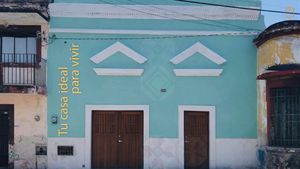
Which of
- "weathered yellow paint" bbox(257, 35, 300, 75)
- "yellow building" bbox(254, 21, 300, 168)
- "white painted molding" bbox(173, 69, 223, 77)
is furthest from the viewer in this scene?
"white painted molding" bbox(173, 69, 223, 77)

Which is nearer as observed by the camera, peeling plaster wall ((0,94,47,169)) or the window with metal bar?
the window with metal bar

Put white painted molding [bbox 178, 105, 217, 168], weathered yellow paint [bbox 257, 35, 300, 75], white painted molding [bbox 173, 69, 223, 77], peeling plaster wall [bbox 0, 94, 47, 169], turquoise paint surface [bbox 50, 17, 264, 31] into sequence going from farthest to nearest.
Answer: turquoise paint surface [bbox 50, 17, 264, 31]
white painted molding [bbox 173, 69, 223, 77]
white painted molding [bbox 178, 105, 217, 168]
peeling plaster wall [bbox 0, 94, 47, 169]
weathered yellow paint [bbox 257, 35, 300, 75]

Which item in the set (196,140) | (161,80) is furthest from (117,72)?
(196,140)

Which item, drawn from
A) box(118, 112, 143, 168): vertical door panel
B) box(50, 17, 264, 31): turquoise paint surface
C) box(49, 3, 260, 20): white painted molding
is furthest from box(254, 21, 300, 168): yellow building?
box(118, 112, 143, 168): vertical door panel

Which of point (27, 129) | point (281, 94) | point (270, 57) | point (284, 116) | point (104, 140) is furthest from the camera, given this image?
point (104, 140)

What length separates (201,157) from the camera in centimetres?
1731

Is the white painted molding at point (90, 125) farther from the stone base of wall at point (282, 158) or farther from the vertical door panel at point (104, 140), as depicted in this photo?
the stone base of wall at point (282, 158)

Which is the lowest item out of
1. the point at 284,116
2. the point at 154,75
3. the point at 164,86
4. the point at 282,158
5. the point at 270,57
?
the point at 282,158

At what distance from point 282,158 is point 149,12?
7.01 metres

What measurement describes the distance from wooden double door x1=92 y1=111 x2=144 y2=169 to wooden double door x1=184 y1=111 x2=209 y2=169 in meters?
1.67

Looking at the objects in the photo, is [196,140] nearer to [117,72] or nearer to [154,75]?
[154,75]

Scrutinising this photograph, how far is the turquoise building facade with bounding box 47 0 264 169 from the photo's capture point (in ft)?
56.4

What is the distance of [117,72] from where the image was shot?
17203 mm

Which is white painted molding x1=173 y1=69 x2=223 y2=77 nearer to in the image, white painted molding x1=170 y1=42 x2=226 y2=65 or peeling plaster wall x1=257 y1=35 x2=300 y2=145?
white painted molding x1=170 y1=42 x2=226 y2=65
